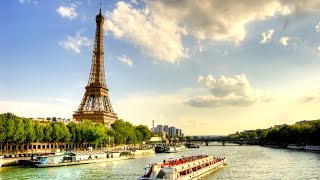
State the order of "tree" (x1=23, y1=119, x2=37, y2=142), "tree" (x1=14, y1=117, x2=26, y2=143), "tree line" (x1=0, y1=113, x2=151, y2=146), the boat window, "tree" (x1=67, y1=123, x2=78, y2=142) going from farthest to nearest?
"tree" (x1=67, y1=123, x2=78, y2=142) < "tree" (x1=23, y1=119, x2=37, y2=142) < "tree" (x1=14, y1=117, x2=26, y2=143) < "tree line" (x1=0, y1=113, x2=151, y2=146) < the boat window

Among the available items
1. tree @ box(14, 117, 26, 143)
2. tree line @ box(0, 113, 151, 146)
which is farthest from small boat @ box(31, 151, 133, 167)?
tree line @ box(0, 113, 151, 146)

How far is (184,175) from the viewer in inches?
1626

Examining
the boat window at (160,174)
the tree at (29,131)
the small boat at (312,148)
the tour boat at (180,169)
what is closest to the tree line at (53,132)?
the tree at (29,131)

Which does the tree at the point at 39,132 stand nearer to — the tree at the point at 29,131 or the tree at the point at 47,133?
the tree at the point at 47,133

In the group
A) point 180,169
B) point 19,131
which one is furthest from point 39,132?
point 180,169

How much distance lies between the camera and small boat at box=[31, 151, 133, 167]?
193ft

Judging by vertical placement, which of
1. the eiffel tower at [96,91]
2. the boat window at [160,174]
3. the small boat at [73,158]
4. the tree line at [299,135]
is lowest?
the boat window at [160,174]

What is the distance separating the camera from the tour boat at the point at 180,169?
36.8 metres

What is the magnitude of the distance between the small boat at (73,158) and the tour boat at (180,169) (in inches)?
833

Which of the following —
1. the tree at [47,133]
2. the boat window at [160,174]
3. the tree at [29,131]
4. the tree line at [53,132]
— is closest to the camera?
the boat window at [160,174]

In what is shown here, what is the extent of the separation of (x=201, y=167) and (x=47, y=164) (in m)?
22.3

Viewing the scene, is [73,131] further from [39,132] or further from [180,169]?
[180,169]

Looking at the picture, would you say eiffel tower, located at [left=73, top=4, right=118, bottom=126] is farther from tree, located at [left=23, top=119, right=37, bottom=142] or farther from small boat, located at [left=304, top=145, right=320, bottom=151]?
small boat, located at [left=304, top=145, right=320, bottom=151]

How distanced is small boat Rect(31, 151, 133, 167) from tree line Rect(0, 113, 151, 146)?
753cm
